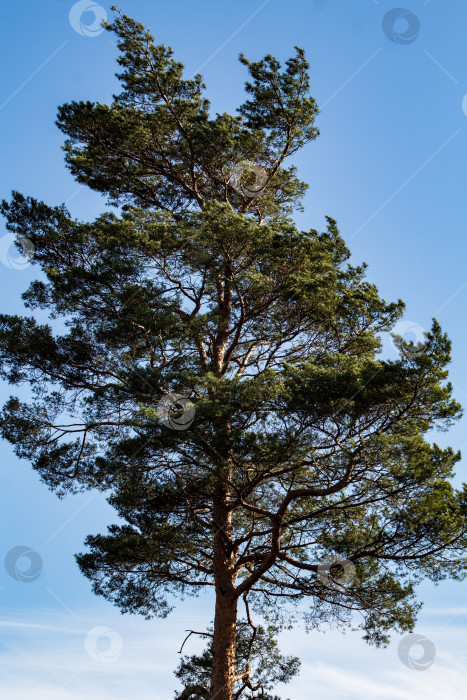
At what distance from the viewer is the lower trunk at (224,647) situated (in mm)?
10125

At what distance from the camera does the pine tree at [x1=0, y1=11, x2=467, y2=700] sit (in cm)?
947

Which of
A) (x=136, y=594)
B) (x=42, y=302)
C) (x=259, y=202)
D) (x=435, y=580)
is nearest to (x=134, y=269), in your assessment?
(x=42, y=302)

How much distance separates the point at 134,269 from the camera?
11492mm

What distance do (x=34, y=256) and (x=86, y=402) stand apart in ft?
12.1

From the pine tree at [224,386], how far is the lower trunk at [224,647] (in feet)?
0.11

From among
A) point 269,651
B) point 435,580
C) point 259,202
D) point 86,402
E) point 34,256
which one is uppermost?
point 259,202

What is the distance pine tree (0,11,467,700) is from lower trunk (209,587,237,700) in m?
0.03

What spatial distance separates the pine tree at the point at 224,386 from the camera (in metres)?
9.47

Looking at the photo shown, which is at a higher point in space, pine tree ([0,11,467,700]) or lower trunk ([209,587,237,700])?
pine tree ([0,11,467,700])

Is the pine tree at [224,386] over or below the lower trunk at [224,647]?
over

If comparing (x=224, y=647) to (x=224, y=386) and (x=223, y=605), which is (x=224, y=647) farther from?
(x=224, y=386)

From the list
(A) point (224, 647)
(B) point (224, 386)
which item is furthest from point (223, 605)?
(B) point (224, 386)

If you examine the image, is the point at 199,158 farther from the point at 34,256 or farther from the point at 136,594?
the point at 136,594

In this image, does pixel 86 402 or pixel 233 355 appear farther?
pixel 233 355
